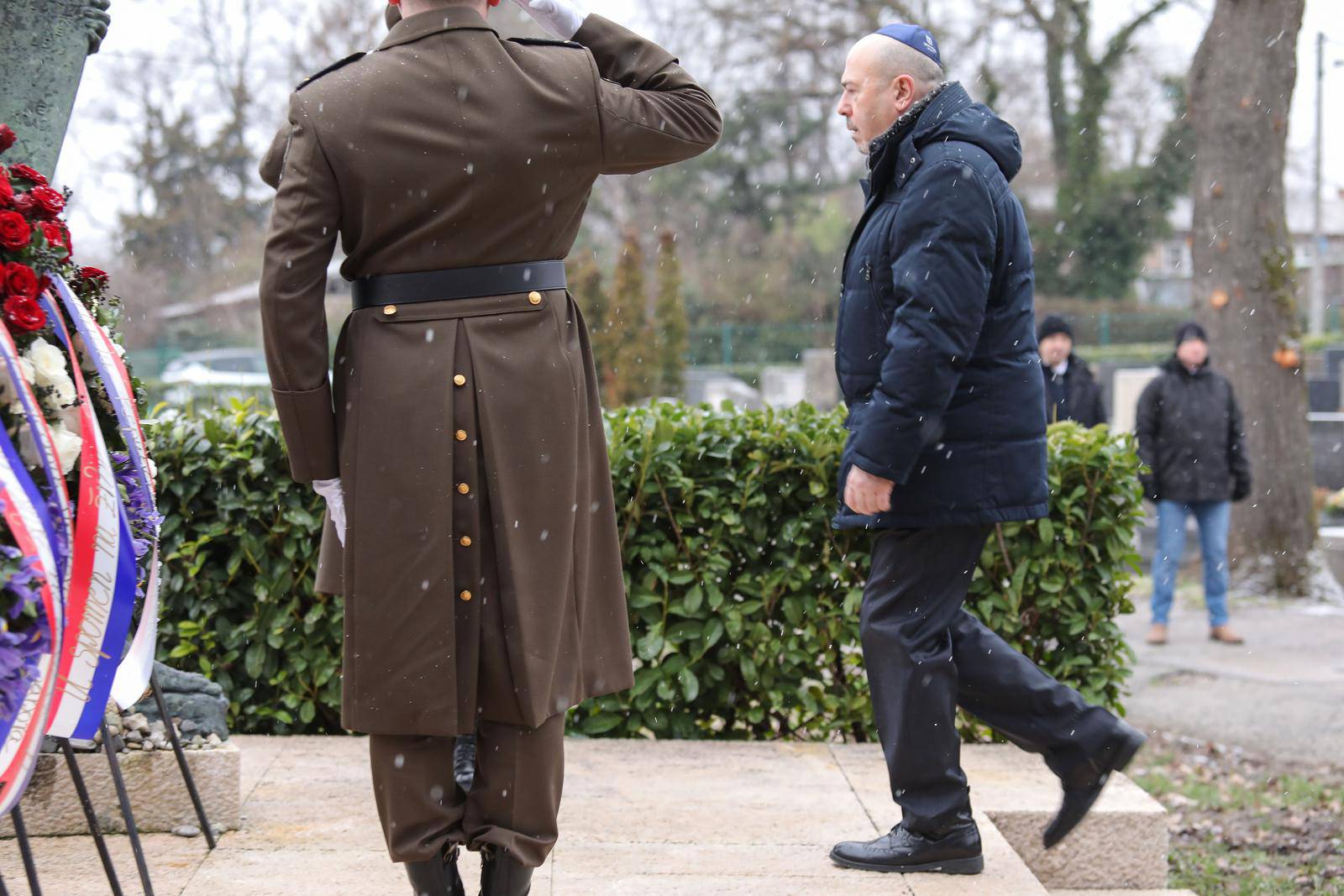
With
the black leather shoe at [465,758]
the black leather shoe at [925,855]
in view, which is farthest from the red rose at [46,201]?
the black leather shoe at [925,855]

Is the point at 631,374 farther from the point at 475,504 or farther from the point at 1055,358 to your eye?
the point at 475,504

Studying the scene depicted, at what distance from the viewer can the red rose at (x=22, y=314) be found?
2.43 metres

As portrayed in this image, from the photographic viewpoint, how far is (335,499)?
8.82 feet

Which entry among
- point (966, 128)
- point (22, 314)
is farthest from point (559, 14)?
point (22, 314)

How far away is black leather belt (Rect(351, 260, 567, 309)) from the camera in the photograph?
8.61 ft

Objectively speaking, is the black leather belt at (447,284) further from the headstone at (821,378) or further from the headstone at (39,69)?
the headstone at (821,378)

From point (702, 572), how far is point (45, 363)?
2.44 metres

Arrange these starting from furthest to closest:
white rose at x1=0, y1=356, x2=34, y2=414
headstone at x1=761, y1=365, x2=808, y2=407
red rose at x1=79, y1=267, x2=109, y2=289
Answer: headstone at x1=761, y1=365, x2=808, y2=407
red rose at x1=79, y1=267, x2=109, y2=289
white rose at x1=0, y1=356, x2=34, y2=414

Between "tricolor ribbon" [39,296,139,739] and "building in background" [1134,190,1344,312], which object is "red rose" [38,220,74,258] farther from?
"building in background" [1134,190,1344,312]

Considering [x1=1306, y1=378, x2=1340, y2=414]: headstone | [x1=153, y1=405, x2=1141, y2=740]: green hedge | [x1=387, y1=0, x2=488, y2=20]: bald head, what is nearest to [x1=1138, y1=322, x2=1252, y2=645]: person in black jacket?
[x1=153, y1=405, x2=1141, y2=740]: green hedge

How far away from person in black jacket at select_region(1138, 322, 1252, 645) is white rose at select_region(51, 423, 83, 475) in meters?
7.11

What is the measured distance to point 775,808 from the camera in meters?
3.81

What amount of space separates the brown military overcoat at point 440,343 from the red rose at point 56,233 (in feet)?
1.51

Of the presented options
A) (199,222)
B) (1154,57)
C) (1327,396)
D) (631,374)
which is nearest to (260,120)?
(199,222)
